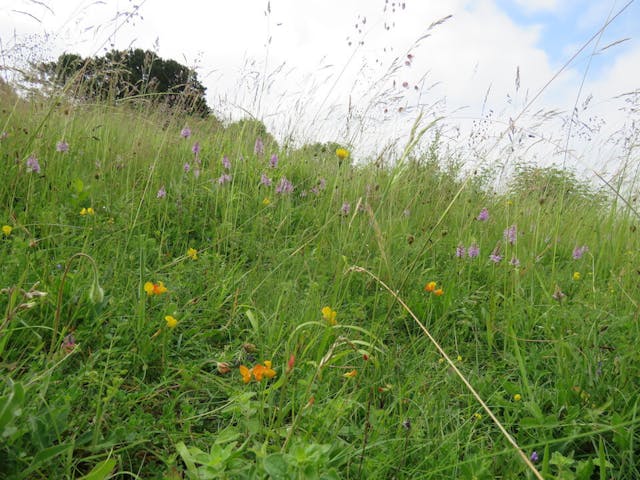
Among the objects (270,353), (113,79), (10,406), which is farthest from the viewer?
(113,79)

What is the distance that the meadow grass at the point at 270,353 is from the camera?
36.6 inches

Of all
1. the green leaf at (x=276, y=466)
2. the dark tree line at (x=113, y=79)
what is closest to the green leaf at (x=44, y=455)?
the green leaf at (x=276, y=466)

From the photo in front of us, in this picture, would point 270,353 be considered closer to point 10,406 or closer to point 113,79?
point 10,406

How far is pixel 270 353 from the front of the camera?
1.32 metres

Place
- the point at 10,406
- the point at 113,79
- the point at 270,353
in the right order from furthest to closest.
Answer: the point at 113,79 < the point at 270,353 < the point at 10,406

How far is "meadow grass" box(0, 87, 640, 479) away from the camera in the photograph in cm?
93

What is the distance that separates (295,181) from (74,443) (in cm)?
240

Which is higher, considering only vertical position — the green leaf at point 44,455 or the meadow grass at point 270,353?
the meadow grass at point 270,353

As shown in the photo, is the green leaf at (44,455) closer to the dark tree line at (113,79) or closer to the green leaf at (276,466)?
the green leaf at (276,466)

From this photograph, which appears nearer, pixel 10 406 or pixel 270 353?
pixel 10 406

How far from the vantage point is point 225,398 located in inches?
46.3

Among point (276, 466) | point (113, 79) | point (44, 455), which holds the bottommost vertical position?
point (44, 455)

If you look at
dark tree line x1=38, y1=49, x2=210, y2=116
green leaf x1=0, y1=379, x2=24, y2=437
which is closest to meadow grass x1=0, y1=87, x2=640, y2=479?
green leaf x1=0, y1=379, x2=24, y2=437

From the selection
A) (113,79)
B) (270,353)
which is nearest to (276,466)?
(270,353)
